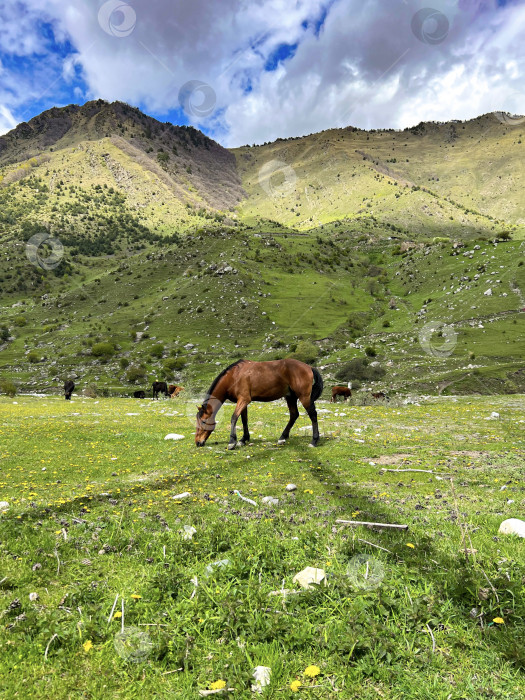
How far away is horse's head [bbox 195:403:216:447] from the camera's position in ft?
46.8

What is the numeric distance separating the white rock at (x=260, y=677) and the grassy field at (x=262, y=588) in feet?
0.21

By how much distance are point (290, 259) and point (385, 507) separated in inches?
4357

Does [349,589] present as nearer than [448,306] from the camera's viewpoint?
Yes

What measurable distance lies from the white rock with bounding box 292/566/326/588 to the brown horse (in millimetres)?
8885

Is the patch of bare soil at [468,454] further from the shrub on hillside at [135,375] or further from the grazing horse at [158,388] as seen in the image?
the shrub on hillside at [135,375]

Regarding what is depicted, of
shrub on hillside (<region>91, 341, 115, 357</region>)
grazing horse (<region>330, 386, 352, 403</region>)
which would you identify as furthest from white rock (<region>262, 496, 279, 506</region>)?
shrub on hillside (<region>91, 341, 115, 357</region>)

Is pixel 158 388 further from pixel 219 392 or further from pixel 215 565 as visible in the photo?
pixel 215 565

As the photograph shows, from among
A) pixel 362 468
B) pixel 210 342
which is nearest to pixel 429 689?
pixel 362 468

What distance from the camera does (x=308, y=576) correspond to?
4508 mm

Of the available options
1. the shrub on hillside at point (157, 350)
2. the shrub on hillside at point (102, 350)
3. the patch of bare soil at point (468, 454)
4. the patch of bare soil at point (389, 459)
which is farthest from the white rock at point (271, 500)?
the shrub on hillside at point (102, 350)

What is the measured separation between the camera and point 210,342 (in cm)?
7138

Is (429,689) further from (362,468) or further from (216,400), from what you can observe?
(216,400)

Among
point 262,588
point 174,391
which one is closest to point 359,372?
point 174,391

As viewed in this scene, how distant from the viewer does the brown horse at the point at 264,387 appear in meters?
13.6
